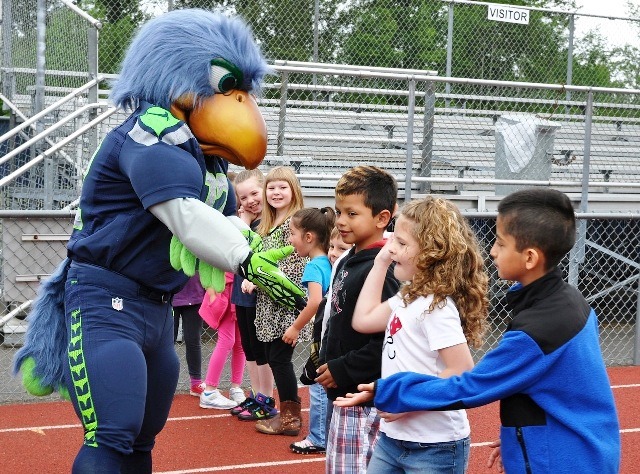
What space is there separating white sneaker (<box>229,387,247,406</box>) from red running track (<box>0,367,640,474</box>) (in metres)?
0.16

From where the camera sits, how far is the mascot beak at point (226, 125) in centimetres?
318

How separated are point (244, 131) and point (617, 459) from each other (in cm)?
164

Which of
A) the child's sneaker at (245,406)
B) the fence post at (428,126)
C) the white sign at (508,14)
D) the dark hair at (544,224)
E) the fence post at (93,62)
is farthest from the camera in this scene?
the white sign at (508,14)

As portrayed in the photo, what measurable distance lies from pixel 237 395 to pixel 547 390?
4.25 meters

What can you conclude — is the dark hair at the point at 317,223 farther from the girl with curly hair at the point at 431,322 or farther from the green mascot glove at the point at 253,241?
the girl with curly hair at the point at 431,322

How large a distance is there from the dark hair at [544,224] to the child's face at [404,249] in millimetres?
501

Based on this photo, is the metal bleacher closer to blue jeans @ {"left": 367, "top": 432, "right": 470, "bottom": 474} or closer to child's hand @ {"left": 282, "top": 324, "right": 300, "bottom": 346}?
child's hand @ {"left": 282, "top": 324, "right": 300, "bottom": 346}

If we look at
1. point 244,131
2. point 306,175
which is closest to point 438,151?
point 306,175

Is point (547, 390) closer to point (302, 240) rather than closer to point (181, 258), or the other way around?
point (181, 258)

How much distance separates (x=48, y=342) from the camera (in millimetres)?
3262

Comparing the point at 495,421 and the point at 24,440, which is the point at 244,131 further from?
the point at 495,421

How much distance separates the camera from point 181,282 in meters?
3.20

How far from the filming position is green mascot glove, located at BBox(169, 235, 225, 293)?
9.81 ft

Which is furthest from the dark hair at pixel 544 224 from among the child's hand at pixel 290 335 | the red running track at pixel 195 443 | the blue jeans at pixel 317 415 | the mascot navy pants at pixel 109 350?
the red running track at pixel 195 443
